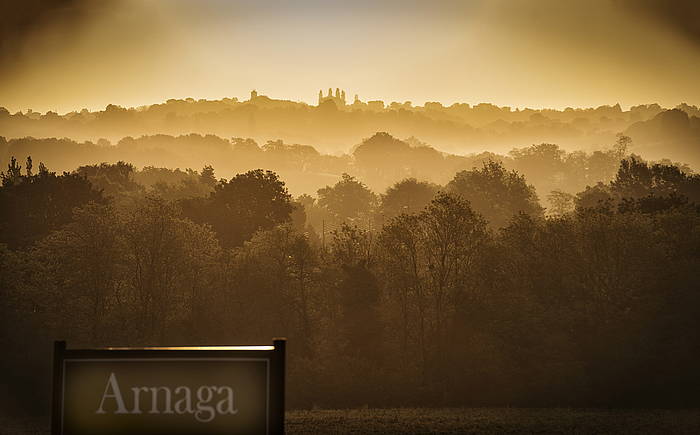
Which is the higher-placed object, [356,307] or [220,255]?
[220,255]

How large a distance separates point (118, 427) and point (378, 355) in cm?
4108

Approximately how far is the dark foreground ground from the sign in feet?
86.0

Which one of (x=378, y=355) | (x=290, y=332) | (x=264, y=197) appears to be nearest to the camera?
(x=378, y=355)

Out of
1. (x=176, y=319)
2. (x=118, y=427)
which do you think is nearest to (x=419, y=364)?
(x=176, y=319)

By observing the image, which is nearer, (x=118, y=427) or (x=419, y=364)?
(x=118, y=427)

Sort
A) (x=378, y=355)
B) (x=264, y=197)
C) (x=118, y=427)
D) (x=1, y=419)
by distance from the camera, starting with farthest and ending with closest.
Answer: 1. (x=264, y=197)
2. (x=378, y=355)
3. (x=1, y=419)
4. (x=118, y=427)

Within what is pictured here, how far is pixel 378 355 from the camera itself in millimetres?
51281

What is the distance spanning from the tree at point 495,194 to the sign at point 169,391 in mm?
91670

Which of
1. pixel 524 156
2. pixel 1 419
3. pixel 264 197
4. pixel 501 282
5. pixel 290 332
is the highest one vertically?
pixel 524 156

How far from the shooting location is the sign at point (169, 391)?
432 inches

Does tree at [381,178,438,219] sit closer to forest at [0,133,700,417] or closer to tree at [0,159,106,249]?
tree at [0,159,106,249]

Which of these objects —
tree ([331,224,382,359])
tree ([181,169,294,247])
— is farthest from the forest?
tree ([181,169,294,247])

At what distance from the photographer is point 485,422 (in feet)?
129

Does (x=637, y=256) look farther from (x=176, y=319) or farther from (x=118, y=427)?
(x=118, y=427)
